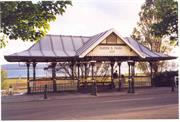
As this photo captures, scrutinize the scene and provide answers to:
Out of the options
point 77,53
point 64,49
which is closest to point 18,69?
point 64,49

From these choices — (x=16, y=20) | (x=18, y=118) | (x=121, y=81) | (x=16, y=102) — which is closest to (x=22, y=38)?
(x=16, y=20)

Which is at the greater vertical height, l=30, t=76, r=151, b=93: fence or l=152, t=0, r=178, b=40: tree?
l=152, t=0, r=178, b=40: tree

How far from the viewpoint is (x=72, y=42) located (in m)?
30.2

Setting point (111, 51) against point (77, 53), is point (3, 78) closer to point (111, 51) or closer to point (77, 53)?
point (77, 53)

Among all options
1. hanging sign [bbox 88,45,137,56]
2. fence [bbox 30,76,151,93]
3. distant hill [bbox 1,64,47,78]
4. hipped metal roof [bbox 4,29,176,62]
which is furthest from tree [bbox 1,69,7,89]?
hanging sign [bbox 88,45,137,56]

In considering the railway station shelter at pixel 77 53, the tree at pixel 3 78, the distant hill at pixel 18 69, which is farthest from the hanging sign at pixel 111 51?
the tree at pixel 3 78

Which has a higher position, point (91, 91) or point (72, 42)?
point (72, 42)

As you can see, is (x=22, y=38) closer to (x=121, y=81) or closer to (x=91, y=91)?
(x=91, y=91)

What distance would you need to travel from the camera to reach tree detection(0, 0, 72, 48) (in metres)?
16.0

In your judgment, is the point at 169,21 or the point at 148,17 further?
the point at 148,17

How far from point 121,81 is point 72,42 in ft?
18.9

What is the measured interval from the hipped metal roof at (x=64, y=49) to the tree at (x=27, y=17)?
8348 mm

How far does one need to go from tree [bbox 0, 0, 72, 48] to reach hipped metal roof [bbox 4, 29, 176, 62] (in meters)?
8.35

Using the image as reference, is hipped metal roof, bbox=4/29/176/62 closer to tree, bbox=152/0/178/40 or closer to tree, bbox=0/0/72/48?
tree, bbox=152/0/178/40
